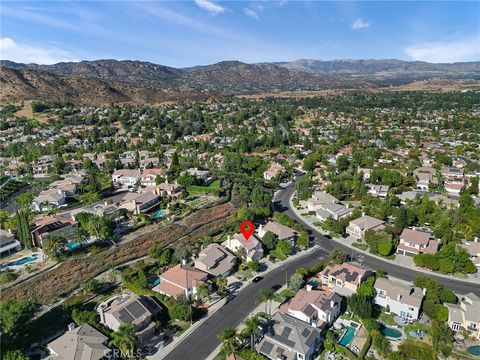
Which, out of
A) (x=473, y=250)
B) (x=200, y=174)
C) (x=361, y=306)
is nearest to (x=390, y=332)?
(x=361, y=306)

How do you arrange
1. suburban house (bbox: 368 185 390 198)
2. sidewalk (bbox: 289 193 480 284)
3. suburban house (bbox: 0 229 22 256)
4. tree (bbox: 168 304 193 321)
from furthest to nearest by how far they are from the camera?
suburban house (bbox: 368 185 390 198)
suburban house (bbox: 0 229 22 256)
sidewalk (bbox: 289 193 480 284)
tree (bbox: 168 304 193 321)

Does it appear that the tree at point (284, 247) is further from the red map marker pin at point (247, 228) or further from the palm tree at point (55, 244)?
the palm tree at point (55, 244)

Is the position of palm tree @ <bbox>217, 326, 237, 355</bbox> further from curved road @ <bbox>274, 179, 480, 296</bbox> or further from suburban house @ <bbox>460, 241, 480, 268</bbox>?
suburban house @ <bbox>460, 241, 480, 268</bbox>

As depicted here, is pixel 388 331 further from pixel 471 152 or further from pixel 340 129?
pixel 340 129

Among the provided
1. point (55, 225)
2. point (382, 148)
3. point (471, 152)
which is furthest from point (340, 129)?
point (55, 225)

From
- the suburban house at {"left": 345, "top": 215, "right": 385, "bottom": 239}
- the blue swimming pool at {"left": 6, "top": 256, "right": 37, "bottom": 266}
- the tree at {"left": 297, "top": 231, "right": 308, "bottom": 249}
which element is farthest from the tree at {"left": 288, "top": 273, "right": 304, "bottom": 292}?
the blue swimming pool at {"left": 6, "top": 256, "right": 37, "bottom": 266}
